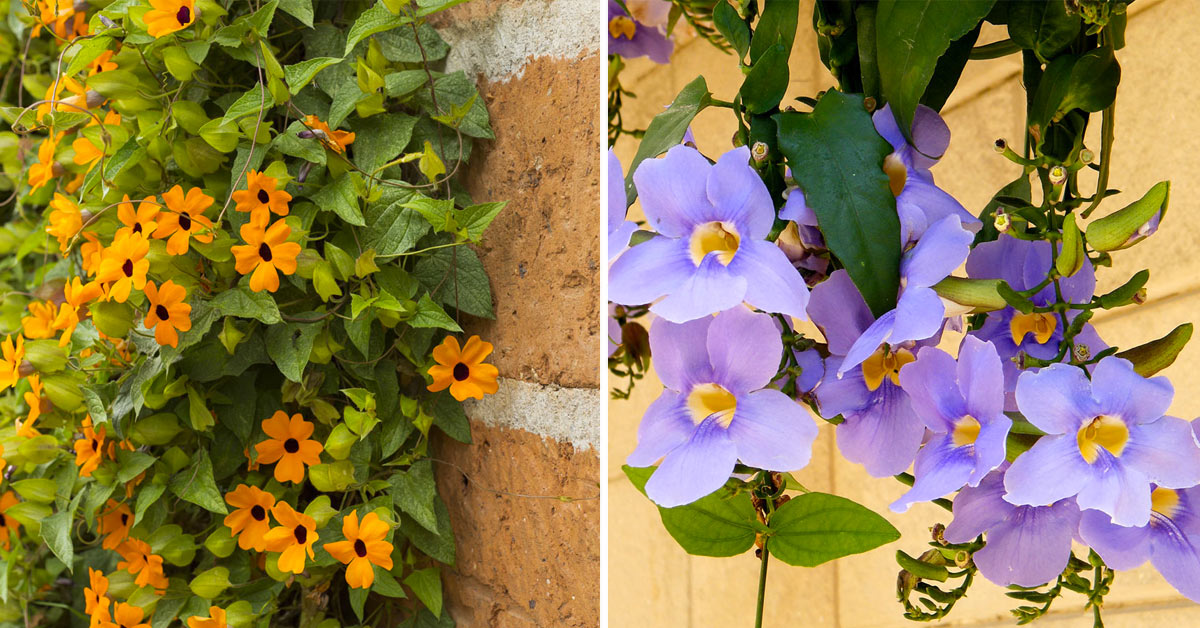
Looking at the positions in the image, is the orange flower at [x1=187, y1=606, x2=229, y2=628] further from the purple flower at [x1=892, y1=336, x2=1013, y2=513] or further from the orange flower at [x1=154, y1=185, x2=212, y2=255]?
the purple flower at [x1=892, y1=336, x2=1013, y2=513]

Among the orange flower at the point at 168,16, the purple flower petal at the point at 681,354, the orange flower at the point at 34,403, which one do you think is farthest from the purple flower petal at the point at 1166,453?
the orange flower at the point at 34,403

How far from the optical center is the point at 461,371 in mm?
483

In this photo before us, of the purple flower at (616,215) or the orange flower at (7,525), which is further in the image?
the orange flower at (7,525)

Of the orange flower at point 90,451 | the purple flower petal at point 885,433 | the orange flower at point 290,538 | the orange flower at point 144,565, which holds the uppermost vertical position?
the purple flower petal at point 885,433

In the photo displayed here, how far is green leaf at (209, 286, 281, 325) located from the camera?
486 millimetres

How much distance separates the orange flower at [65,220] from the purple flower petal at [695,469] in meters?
0.48

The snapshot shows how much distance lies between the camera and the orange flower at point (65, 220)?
0.55 metres

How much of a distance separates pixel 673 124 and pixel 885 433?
113mm

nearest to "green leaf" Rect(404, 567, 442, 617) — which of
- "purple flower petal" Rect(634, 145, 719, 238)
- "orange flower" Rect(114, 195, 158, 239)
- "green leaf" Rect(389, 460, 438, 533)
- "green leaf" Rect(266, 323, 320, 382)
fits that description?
"green leaf" Rect(389, 460, 438, 533)

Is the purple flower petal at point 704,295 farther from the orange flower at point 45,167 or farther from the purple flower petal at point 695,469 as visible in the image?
the orange flower at point 45,167

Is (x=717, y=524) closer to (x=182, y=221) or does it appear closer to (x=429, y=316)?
(x=429, y=316)

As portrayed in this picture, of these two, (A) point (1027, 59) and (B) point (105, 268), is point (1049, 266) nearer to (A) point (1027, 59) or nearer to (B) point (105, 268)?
(A) point (1027, 59)

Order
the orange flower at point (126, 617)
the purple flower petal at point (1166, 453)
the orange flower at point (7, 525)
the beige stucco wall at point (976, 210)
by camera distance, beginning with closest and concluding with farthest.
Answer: the purple flower petal at point (1166, 453) → the beige stucco wall at point (976, 210) → the orange flower at point (126, 617) → the orange flower at point (7, 525)

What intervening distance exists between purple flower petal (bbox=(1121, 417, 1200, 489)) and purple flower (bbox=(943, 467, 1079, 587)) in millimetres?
35
